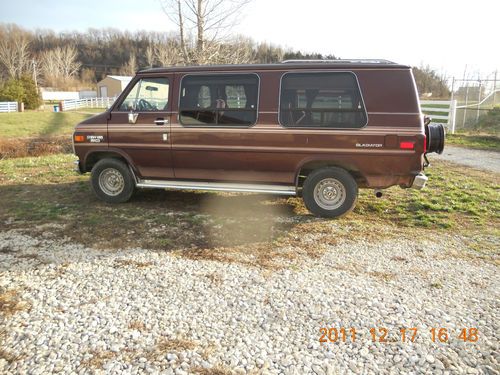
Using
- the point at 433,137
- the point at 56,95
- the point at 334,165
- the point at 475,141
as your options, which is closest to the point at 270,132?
the point at 334,165

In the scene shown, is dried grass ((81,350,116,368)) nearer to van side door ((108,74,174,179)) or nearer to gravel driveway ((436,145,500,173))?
van side door ((108,74,174,179))

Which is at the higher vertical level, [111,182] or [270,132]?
[270,132]

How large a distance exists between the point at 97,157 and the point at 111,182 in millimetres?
510

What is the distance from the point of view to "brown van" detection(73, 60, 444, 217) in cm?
529

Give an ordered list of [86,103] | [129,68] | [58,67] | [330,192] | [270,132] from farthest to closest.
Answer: [129,68], [58,67], [86,103], [330,192], [270,132]

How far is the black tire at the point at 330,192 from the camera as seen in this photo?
557 centimetres

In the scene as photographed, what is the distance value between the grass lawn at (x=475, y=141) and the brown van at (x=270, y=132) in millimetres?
10690

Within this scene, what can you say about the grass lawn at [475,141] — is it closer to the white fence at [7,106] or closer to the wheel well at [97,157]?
the wheel well at [97,157]

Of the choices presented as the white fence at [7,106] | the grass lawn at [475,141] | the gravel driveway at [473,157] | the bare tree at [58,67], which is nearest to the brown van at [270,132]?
the gravel driveway at [473,157]

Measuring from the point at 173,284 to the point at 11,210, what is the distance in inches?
158

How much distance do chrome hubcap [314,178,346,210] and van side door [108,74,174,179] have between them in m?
2.43

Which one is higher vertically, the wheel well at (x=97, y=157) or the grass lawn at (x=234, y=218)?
the wheel well at (x=97, y=157)

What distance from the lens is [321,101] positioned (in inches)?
215

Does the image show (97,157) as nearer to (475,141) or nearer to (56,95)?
(475,141)
